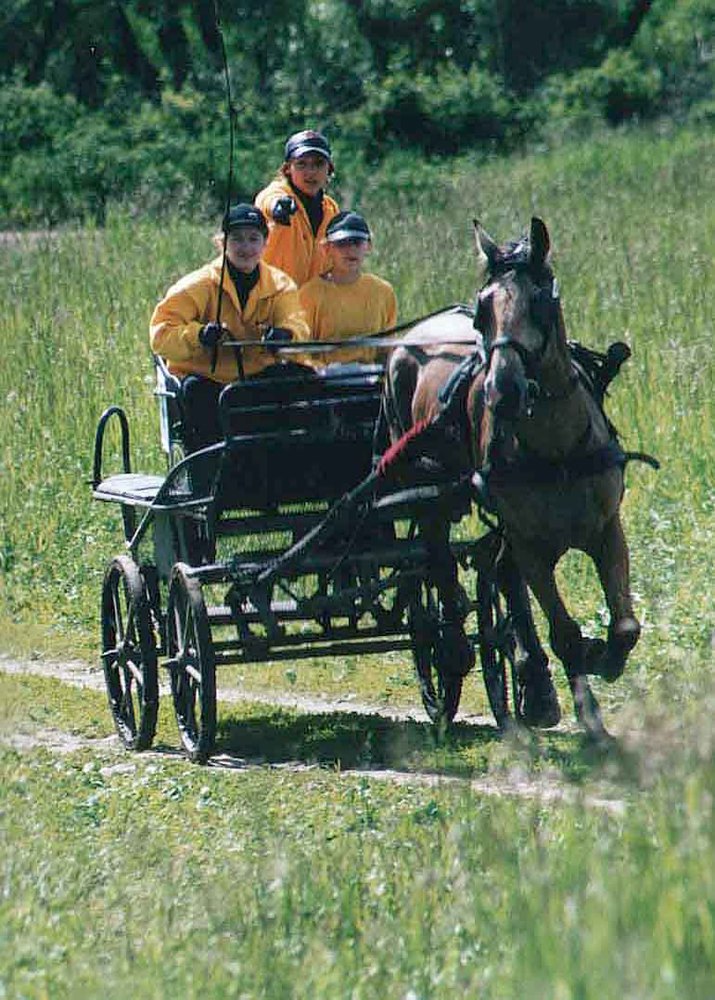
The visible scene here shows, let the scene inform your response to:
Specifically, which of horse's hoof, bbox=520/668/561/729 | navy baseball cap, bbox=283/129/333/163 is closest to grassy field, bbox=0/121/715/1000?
horse's hoof, bbox=520/668/561/729

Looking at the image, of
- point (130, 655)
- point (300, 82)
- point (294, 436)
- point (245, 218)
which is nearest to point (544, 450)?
point (294, 436)

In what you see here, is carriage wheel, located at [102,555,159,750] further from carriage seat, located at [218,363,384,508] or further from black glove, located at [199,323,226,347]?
black glove, located at [199,323,226,347]

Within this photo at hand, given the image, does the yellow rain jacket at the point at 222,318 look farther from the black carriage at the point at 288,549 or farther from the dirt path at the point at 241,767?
the dirt path at the point at 241,767

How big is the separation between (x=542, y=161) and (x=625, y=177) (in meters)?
3.41

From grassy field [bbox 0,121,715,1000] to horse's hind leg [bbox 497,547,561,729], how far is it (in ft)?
0.48

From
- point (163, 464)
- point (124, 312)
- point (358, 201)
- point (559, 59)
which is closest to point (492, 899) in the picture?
point (163, 464)

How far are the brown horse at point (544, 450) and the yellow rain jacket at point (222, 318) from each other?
119cm

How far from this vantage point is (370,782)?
7.71 m

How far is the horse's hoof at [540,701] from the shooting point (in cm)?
834

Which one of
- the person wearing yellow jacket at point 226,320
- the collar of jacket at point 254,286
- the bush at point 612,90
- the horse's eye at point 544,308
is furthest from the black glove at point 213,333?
the bush at point 612,90

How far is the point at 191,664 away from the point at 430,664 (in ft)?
4.08

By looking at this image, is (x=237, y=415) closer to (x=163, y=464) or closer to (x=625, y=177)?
(x=163, y=464)

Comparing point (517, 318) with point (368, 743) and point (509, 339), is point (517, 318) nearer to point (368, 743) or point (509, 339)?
point (509, 339)

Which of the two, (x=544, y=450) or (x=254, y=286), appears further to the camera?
(x=254, y=286)
